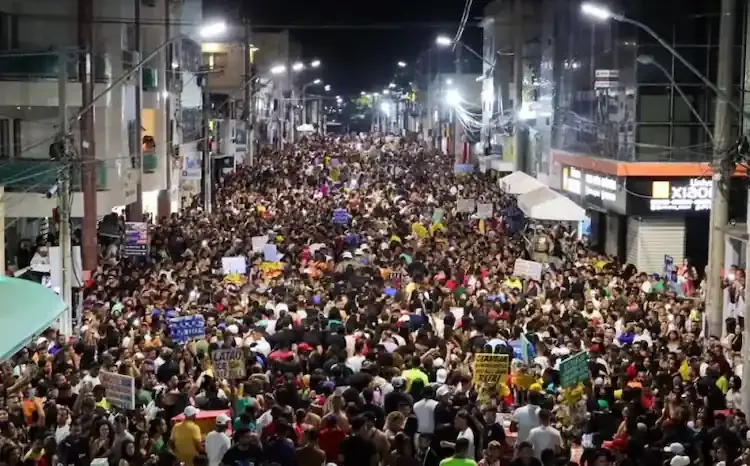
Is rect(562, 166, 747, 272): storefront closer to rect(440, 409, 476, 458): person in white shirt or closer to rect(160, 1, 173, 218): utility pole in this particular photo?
rect(160, 1, 173, 218): utility pole

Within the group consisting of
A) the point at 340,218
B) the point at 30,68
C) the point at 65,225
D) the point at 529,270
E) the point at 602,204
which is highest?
the point at 30,68

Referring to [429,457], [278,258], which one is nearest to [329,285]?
[278,258]

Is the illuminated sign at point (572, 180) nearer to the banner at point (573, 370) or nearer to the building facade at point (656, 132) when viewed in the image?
the building facade at point (656, 132)

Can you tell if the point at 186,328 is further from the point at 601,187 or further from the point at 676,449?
the point at 601,187

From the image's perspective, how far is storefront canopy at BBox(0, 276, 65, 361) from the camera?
11.6 metres

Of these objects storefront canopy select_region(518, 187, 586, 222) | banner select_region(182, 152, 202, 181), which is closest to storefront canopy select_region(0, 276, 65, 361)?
storefront canopy select_region(518, 187, 586, 222)

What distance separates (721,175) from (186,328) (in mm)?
9144

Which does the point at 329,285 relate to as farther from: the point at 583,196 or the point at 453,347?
the point at 583,196

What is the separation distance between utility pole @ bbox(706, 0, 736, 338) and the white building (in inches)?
456

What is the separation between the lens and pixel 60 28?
33656 millimetres

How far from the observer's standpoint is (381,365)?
15.5m

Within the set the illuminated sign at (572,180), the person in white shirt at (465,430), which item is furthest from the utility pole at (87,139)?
the person in white shirt at (465,430)

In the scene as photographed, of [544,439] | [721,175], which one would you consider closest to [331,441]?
[544,439]

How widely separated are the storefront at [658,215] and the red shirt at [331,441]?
19.5 m
